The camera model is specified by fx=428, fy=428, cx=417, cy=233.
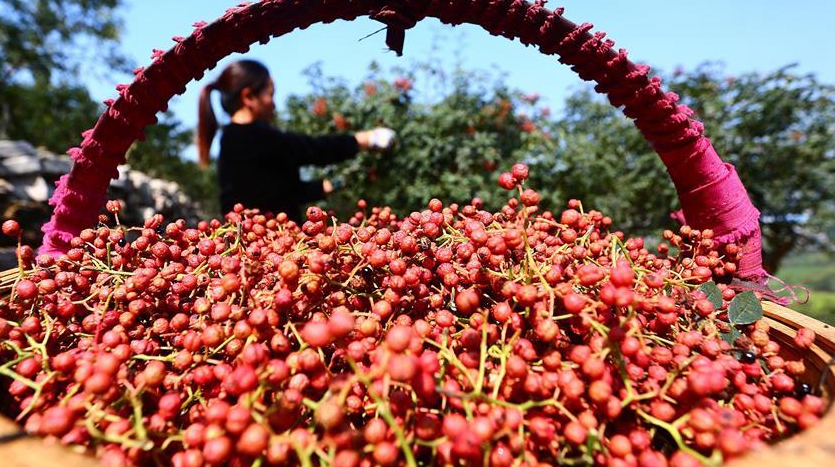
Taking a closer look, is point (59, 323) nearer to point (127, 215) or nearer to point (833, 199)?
point (127, 215)

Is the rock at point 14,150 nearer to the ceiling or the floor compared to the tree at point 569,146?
nearer to the ceiling

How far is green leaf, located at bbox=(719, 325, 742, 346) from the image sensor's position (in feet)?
2.53

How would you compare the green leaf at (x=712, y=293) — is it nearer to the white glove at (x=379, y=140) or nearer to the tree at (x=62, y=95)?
the white glove at (x=379, y=140)

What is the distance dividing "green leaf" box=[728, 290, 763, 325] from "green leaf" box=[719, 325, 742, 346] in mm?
17

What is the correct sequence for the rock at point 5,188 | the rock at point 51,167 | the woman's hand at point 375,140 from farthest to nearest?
the rock at point 51,167
the rock at point 5,188
the woman's hand at point 375,140

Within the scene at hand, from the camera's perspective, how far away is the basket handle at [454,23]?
900mm

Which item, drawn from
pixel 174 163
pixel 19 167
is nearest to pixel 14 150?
pixel 19 167

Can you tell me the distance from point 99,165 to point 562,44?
43.7 inches

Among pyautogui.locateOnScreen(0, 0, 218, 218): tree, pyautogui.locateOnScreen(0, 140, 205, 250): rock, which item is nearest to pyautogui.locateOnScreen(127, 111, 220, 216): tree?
pyautogui.locateOnScreen(0, 0, 218, 218): tree

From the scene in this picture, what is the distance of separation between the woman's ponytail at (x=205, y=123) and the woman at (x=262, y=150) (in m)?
0.33

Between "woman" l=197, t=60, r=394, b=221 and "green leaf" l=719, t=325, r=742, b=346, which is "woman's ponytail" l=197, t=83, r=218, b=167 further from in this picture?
"green leaf" l=719, t=325, r=742, b=346

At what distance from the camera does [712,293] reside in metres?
0.84

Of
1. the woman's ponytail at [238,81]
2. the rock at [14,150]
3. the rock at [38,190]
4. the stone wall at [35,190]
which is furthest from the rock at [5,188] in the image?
the woman's ponytail at [238,81]

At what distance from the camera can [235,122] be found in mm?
Answer: 2711
